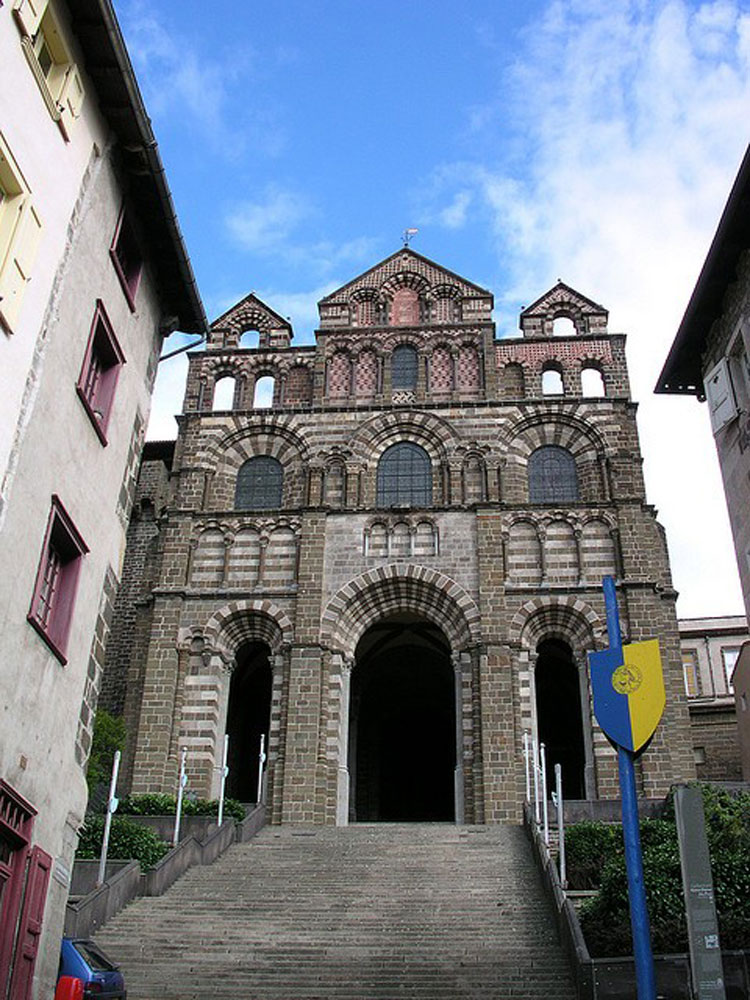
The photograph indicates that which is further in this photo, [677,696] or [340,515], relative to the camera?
[340,515]

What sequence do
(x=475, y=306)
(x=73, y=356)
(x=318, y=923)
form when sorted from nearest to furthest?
(x=73, y=356), (x=318, y=923), (x=475, y=306)

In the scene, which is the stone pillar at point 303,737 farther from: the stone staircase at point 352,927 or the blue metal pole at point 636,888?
the blue metal pole at point 636,888

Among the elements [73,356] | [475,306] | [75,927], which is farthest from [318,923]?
[475,306]

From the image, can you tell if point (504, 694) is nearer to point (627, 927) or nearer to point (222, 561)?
point (222, 561)

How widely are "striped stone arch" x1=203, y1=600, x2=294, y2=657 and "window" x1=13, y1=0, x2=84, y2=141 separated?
19221mm

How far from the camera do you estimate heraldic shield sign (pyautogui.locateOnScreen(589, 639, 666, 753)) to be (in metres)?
10.5

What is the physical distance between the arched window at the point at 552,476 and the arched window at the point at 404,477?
313 centimetres

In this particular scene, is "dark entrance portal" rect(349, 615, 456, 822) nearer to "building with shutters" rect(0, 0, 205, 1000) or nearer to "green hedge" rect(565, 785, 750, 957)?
"green hedge" rect(565, 785, 750, 957)

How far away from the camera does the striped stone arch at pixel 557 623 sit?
29.0m

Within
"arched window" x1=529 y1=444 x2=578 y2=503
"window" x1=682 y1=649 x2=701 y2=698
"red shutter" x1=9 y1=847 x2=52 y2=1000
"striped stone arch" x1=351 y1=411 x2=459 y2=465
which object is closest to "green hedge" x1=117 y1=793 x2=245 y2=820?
"striped stone arch" x1=351 y1=411 x2=459 y2=465

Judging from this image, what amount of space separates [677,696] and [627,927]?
13542 millimetres

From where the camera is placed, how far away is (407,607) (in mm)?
30328

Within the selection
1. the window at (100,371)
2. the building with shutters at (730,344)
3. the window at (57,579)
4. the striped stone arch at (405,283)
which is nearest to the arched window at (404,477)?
the striped stone arch at (405,283)

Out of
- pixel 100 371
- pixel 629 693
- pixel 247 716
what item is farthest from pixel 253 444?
pixel 629 693
